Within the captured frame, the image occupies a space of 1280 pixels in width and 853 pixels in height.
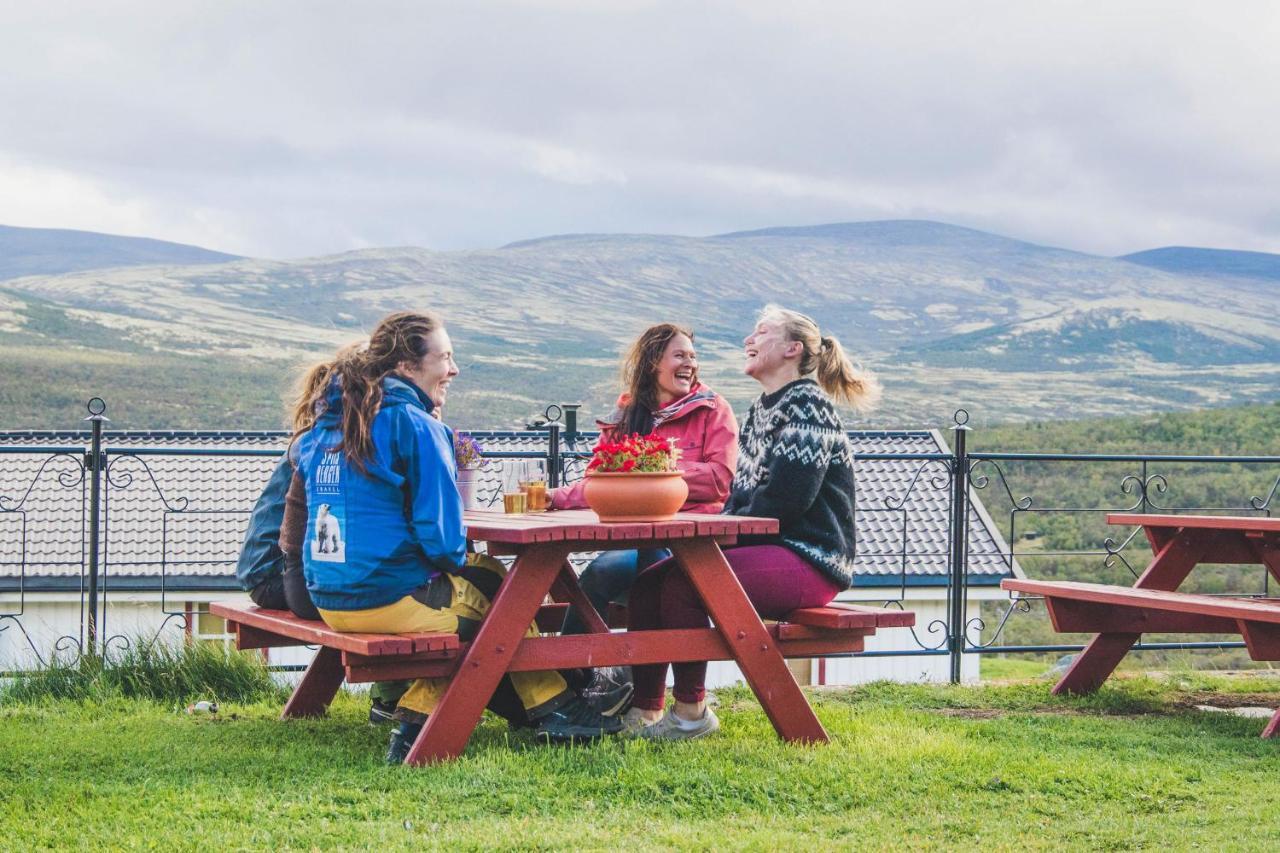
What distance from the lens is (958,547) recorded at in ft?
23.2

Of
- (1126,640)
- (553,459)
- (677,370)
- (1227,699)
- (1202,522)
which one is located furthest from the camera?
(553,459)

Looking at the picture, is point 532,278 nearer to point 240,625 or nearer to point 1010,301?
point 1010,301

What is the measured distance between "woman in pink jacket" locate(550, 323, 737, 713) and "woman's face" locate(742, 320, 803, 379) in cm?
26

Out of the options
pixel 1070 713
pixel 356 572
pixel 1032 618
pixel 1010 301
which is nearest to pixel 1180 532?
pixel 1070 713

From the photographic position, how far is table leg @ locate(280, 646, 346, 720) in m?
5.46

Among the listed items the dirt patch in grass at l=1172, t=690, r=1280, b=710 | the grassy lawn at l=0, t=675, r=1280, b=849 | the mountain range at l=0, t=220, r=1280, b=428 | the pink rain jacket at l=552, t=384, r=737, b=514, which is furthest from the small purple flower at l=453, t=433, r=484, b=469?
the mountain range at l=0, t=220, r=1280, b=428

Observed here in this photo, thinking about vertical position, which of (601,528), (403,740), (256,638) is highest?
(601,528)

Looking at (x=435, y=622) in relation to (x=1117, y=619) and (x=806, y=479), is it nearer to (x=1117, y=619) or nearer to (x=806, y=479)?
(x=806, y=479)

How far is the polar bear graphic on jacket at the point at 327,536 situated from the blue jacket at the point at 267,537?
0.59 m

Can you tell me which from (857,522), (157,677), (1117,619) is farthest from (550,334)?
(1117,619)

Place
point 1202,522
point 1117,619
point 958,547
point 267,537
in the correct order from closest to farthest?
point 267,537
point 1202,522
point 1117,619
point 958,547

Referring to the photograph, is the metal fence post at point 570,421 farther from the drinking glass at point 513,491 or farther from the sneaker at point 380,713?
the sneaker at point 380,713

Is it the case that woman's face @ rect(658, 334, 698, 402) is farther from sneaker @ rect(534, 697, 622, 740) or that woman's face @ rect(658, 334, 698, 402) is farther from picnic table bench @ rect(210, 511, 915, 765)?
sneaker @ rect(534, 697, 622, 740)

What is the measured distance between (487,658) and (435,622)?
0.20 meters
